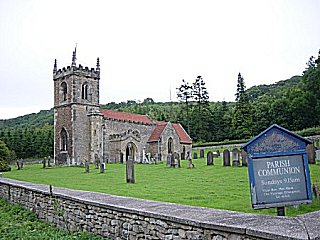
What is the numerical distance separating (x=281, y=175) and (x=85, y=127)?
3657 centimetres

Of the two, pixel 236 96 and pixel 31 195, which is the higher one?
pixel 236 96

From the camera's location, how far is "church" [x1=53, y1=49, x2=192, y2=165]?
132 feet

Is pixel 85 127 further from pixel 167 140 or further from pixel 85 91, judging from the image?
pixel 167 140

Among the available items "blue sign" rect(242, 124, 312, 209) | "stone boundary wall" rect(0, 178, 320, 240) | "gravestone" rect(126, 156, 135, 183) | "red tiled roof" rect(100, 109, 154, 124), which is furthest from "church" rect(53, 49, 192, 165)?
"blue sign" rect(242, 124, 312, 209)

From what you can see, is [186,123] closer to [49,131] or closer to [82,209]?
[49,131]

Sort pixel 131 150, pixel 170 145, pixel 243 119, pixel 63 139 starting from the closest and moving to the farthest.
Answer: pixel 63 139 → pixel 131 150 → pixel 170 145 → pixel 243 119

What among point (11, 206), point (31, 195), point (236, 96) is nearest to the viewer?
point (31, 195)

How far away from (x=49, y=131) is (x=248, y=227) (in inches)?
2742

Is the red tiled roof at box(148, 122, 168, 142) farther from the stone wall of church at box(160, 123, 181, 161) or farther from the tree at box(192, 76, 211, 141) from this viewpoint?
the tree at box(192, 76, 211, 141)

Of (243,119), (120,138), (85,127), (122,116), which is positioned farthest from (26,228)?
(243,119)

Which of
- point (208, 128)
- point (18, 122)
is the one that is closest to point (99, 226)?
point (208, 128)

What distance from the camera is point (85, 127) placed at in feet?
135

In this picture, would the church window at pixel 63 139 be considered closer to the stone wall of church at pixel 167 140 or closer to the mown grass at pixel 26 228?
the stone wall of church at pixel 167 140

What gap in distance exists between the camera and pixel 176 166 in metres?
24.4
